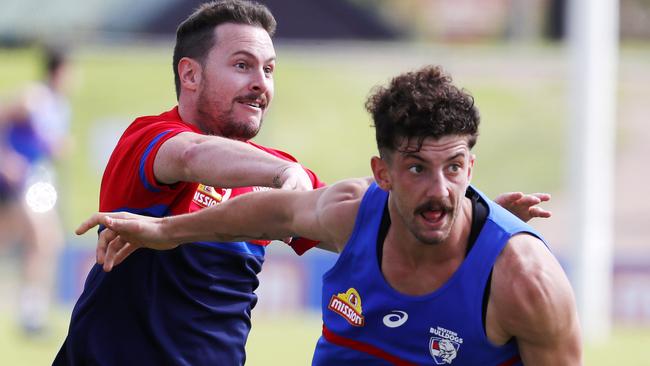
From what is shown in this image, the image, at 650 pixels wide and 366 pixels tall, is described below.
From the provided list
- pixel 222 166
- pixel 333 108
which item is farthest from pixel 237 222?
pixel 333 108

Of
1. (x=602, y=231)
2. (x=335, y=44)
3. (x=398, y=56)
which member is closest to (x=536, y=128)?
(x=398, y=56)

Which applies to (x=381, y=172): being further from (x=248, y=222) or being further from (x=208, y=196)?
(x=208, y=196)

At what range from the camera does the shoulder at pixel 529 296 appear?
12.6 ft

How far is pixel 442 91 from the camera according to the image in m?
3.94

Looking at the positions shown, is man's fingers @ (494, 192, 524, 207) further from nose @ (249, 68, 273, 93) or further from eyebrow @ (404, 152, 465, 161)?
nose @ (249, 68, 273, 93)

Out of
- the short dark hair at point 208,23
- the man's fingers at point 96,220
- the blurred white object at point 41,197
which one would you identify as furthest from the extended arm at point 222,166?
the blurred white object at point 41,197

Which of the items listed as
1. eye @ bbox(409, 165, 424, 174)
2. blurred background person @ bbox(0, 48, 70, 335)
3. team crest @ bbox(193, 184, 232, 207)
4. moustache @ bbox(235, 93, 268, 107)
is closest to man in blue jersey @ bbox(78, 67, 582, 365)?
eye @ bbox(409, 165, 424, 174)

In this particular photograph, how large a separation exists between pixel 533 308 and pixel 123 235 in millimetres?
1389

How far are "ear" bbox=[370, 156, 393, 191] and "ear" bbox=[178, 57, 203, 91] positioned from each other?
1.19 meters

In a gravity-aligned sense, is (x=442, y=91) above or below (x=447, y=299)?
above

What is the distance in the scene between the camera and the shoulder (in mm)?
3855

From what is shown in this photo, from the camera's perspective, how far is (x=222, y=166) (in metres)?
4.38

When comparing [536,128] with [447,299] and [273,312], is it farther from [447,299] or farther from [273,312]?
[447,299]

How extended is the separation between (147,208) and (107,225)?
365 mm
